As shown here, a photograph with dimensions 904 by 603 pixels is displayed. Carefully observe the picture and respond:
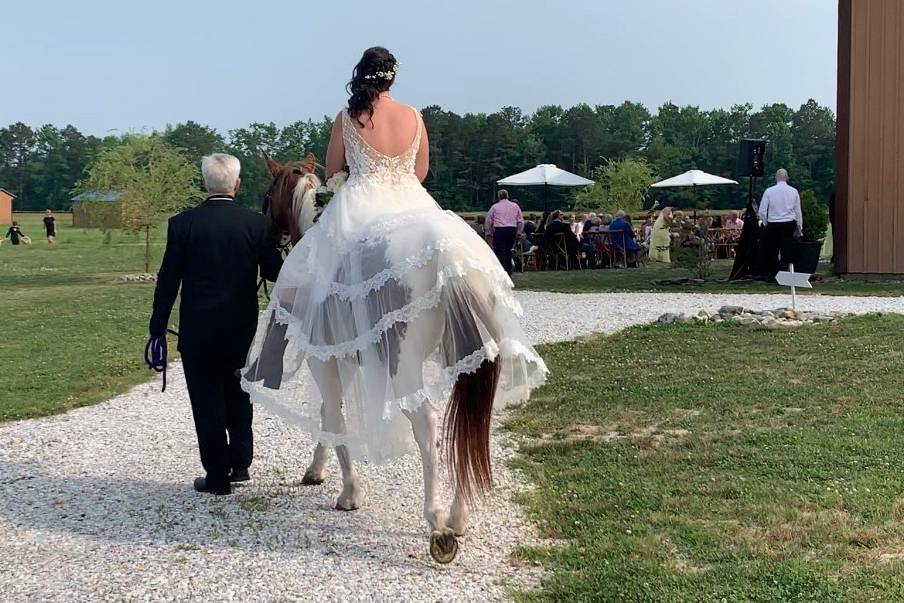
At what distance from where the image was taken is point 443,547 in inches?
165

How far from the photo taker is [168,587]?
4066 millimetres

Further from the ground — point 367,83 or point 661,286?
point 367,83

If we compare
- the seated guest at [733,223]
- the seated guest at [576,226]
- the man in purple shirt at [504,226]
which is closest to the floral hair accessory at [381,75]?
the man in purple shirt at [504,226]

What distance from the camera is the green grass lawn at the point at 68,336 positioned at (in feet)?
29.4

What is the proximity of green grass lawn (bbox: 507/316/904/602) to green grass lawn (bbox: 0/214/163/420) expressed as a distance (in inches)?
162

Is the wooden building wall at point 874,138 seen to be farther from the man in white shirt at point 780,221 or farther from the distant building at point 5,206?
the distant building at point 5,206

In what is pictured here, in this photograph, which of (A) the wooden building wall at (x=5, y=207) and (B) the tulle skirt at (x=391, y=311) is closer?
(B) the tulle skirt at (x=391, y=311)

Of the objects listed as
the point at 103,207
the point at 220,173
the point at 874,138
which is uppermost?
the point at 874,138

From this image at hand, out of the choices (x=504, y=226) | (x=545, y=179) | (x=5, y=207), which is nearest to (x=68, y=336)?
(x=504, y=226)

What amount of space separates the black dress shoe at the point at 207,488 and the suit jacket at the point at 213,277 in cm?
69

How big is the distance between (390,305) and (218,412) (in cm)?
147

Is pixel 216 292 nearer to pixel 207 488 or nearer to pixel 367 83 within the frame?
pixel 207 488

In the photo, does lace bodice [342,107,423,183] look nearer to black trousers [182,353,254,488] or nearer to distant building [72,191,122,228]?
black trousers [182,353,254,488]

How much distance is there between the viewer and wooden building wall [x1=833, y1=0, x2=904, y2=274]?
17062 mm
